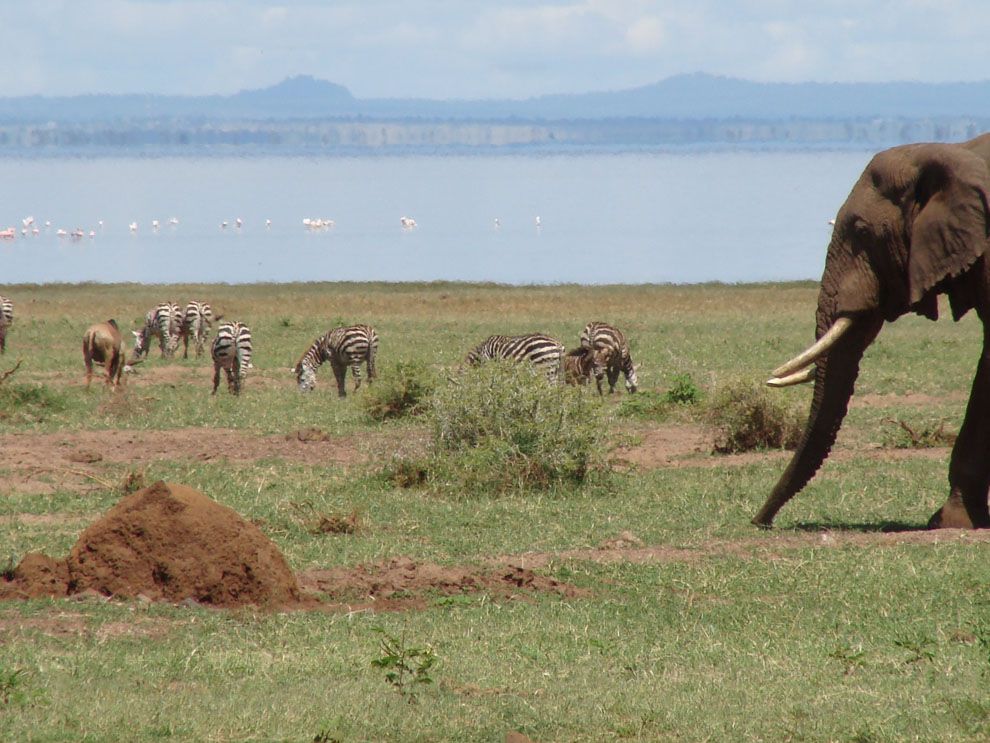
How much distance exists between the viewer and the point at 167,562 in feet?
33.8

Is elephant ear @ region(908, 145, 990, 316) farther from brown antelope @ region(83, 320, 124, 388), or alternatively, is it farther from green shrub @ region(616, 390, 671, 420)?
brown antelope @ region(83, 320, 124, 388)

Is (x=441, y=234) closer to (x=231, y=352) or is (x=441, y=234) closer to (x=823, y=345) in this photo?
(x=231, y=352)

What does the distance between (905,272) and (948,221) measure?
0.53m

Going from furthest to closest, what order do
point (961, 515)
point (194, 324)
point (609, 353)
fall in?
point (194, 324) < point (609, 353) < point (961, 515)

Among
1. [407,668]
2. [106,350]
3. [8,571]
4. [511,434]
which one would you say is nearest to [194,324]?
[106,350]

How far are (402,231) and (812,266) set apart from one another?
137 feet

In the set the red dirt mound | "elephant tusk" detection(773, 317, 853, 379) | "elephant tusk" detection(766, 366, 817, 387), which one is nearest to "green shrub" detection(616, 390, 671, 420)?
"elephant tusk" detection(766, 366, 817, 387)

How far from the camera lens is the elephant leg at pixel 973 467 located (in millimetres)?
12062

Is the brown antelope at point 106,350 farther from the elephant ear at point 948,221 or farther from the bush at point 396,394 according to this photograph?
the elephant ear at point 948,221

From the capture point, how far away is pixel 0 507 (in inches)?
561

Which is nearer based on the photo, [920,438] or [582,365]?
[920,438]

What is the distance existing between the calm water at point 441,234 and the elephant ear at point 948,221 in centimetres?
5103

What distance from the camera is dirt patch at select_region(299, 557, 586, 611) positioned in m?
10.5

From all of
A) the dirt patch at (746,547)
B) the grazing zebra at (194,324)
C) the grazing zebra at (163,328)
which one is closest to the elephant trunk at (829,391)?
the dirt patch at (746,547)
